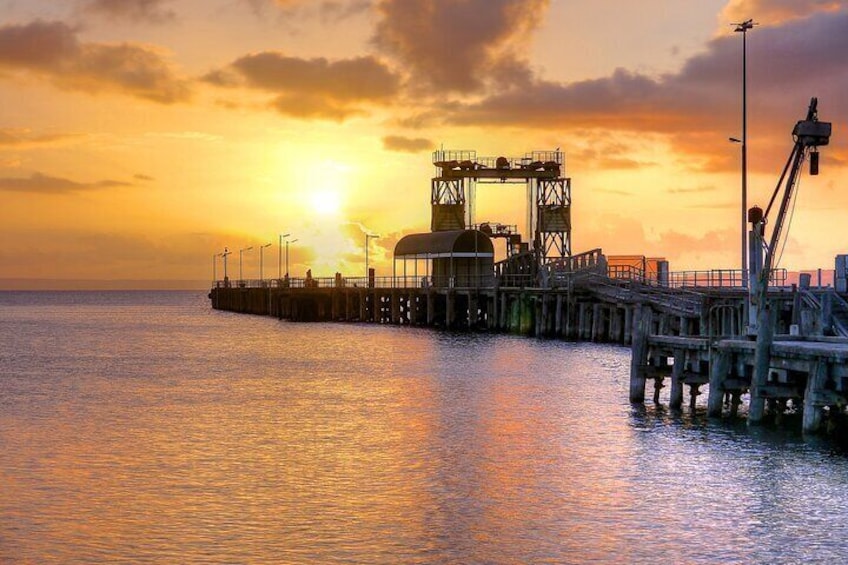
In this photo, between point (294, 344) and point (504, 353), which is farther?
point (294, 344)

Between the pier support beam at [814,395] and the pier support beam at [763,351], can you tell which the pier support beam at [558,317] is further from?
the pier support beam at [814,395]

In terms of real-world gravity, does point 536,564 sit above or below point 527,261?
below

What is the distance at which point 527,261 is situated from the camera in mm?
98312

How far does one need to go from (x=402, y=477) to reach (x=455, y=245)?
7269cm

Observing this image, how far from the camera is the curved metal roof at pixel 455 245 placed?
10006cm

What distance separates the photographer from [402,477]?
27.7 m

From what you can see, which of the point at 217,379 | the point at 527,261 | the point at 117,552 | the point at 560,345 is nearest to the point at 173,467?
the point at 117,552

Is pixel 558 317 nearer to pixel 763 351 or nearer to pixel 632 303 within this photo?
pixel 632 303

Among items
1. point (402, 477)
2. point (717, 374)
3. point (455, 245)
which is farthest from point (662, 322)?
point (455, 245)

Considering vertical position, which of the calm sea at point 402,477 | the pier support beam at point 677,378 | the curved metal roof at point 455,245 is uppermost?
the curved metal roof at point 455,245

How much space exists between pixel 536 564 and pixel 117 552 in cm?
750

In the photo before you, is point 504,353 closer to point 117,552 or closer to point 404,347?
point 404,347

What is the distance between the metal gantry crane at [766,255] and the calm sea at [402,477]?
5.47 ft

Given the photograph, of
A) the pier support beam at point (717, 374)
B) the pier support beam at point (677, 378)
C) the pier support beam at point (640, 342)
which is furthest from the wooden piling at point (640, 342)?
the pier support beam at point (717, 374)
